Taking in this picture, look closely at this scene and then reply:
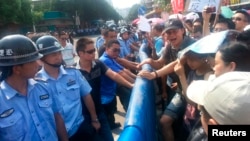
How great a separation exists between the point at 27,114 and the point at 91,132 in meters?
1.07

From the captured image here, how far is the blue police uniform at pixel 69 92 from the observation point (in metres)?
2.94

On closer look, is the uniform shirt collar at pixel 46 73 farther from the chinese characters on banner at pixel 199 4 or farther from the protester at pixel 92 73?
the chinese characters on banner at pixel 199 4

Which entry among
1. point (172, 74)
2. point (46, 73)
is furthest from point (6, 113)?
point (172, 74)

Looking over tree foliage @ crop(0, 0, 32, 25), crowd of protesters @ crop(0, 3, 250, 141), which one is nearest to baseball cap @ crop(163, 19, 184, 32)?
crowd of protesters @ crop(0, 3, 250, 141)

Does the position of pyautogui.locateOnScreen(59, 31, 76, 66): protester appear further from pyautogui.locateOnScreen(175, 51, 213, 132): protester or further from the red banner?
pyautogui.locateOnScreen(175, 51, 213, 132): protester

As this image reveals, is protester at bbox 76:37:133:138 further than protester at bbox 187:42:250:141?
Yes

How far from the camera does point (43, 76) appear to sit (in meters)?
2.94

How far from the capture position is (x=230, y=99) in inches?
51.7

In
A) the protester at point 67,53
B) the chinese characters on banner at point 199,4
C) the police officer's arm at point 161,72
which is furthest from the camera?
the protester at point 67,53

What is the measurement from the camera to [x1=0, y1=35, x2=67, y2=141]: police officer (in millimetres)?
2232

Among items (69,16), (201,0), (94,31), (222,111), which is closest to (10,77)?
(222,111)

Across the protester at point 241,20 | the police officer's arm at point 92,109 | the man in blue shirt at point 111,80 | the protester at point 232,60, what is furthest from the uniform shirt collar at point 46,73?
the protester at point 241,20

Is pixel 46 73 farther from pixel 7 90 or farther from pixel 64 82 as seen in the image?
pixel 7 90

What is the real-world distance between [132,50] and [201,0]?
4994 mm
